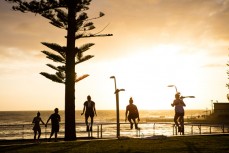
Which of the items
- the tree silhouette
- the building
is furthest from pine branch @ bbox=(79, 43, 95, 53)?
the building

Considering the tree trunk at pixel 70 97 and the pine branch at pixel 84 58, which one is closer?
the tree trunk at pixel 70 97

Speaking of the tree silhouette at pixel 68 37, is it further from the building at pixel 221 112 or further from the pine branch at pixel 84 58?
the building at pixel 221 112

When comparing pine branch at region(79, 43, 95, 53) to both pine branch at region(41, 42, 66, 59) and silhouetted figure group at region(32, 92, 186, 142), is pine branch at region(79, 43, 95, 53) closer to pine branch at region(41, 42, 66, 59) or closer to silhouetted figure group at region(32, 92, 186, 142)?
pine branch at region(41, 42, 66, 59)

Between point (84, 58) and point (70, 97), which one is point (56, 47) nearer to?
point (84, 58)

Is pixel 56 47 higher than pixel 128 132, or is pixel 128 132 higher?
pixel 56 47

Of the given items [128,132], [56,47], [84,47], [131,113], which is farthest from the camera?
[128,132]

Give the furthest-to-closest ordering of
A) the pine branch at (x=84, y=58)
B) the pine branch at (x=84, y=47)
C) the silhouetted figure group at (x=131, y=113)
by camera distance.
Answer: the pine branch at (x=84, y=58) → the pine branch at (x=84, y=47) → the silhouetted figure group at (x=131, y=113)

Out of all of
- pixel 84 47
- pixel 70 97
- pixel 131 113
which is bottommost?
pixel 131 113

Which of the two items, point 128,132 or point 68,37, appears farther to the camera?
point 128,132

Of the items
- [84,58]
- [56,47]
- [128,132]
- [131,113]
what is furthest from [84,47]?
[128,132]

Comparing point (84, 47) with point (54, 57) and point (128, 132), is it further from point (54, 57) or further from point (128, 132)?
point (128, 132)

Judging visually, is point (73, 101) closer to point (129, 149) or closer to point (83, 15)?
point (83, 15)

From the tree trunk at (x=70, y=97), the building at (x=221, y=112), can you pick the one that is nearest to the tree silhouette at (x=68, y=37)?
the tree trunk at (x=70, y=97)

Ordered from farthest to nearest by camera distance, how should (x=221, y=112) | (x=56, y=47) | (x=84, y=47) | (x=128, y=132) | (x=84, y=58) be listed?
(x=221, y=112) → (x=128, y=132) → (x=84, y=58) → (x=84, y=47) → (x=56, y=47)
